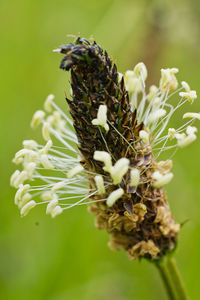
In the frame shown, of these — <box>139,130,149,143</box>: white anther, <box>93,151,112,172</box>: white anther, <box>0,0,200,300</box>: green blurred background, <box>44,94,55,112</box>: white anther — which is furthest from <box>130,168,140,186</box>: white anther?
<box>0,0,200,300</box>: green blurred background

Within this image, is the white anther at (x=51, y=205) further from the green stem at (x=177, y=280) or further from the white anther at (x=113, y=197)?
the green stem at (x=177, y=280)

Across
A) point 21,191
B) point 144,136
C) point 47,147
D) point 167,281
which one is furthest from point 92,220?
point 144,136

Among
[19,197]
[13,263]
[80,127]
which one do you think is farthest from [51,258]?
[80,127]

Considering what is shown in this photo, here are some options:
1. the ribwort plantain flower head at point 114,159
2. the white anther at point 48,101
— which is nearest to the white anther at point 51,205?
the ribwort plantain flower head at point 114,159

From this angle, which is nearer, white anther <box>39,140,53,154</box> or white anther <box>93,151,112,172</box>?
white anther <box>93,151,112,172</box>

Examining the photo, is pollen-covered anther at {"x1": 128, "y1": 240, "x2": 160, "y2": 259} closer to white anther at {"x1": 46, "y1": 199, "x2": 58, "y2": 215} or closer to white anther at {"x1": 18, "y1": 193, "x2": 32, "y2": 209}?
white anther at {"x1": 46, "y1": 199, "x2": 58, "y2": 215}

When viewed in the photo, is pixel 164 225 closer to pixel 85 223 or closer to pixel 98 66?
pixel 98 66

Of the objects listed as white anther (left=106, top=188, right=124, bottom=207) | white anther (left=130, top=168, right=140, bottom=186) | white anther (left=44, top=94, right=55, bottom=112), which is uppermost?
white anther (left=44, top=94, right=55, bottom=112)
